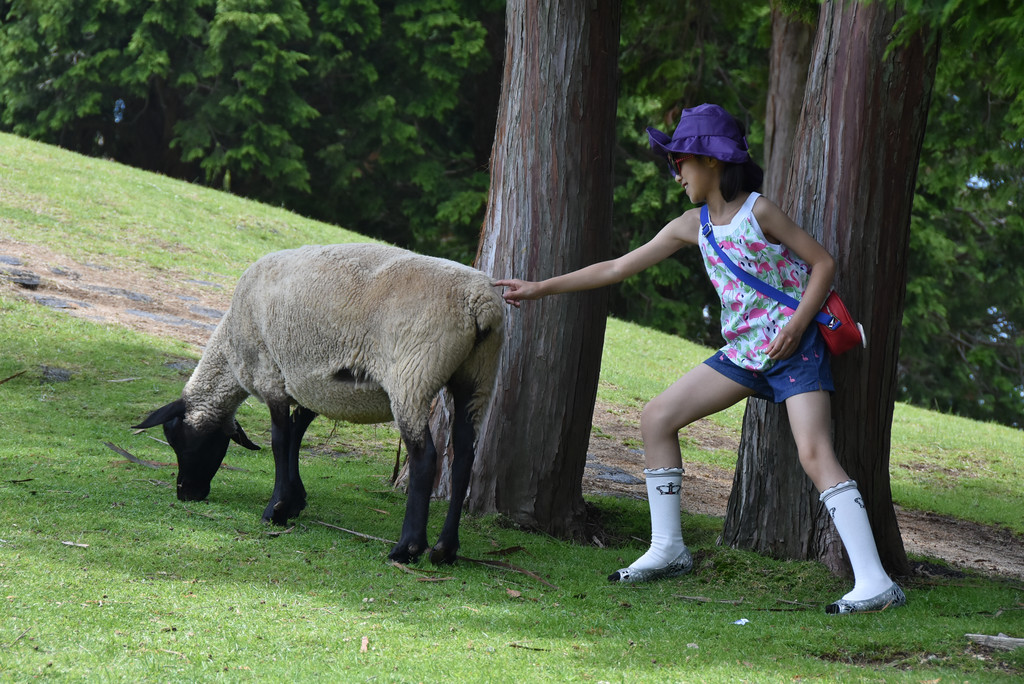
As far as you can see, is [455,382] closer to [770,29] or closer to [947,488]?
[947,488]

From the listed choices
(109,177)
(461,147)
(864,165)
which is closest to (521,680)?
(864,165)

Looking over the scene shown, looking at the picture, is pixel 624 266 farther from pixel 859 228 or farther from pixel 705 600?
pixel 705 600

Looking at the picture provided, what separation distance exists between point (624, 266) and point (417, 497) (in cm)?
164

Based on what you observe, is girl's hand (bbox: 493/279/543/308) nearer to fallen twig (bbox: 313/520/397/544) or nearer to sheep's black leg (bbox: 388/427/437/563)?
sheep's black leg (bbox: 388/427/437/563)

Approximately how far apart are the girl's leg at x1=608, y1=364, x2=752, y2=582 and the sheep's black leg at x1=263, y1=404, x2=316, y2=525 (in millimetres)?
1969

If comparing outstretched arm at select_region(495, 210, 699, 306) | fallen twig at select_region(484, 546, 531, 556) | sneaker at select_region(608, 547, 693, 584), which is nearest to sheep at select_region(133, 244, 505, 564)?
outstretched arm at select_region(495, 210, 699, 306)

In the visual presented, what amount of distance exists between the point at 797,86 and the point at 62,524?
11.1m

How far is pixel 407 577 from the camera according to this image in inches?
193

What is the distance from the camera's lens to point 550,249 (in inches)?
257

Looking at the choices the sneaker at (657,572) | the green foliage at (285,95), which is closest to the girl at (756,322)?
the sneaker at (657,572)

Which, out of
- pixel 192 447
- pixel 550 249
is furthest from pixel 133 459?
pixel 550 249

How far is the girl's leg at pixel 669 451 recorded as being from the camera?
5008 mm

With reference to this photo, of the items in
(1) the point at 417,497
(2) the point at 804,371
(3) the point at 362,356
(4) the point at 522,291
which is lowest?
(1) the point at 417,497

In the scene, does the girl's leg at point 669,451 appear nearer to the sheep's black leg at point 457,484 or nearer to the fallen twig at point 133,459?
the sheep's black leg at point 457,484
